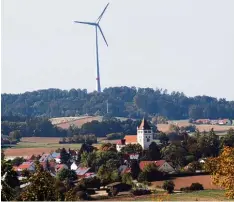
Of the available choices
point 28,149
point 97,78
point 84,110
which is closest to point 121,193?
point 28,149

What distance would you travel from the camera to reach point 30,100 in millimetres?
198750

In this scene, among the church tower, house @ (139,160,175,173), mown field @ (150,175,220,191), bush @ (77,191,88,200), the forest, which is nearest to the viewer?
bush @ (77,191,88,200)

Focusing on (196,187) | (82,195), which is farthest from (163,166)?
(82,195)

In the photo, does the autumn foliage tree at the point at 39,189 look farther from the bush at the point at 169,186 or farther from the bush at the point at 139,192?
the bush at the point at 169,186

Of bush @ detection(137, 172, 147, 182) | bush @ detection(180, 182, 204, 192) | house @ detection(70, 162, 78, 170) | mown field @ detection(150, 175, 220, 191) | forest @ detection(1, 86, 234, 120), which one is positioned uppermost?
forest @ detection(1, 86, 234, 120)

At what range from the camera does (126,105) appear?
18250cm

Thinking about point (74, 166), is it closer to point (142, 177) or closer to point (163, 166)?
point (163, 166)

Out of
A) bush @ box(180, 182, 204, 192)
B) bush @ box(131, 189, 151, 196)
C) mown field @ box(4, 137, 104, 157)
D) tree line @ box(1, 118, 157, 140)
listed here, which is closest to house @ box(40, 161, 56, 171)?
mown field @ box(4, 137, 104, 157)

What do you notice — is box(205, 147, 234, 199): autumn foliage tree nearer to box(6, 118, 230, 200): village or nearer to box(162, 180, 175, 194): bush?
box(6, 118, 230, 200): village

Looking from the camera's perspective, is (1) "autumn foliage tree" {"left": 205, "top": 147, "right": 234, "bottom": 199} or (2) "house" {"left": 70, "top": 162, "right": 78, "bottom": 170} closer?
(1) "autumn foliage tree" {"left": 205, "top": 147, "right": 234, "bottom": 199}

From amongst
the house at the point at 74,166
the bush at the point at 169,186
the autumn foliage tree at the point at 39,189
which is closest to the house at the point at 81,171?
the house at the point at 74,166

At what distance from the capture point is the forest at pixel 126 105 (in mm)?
172250

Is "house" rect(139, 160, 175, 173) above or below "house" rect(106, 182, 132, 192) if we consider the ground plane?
above

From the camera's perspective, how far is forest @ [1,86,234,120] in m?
172
